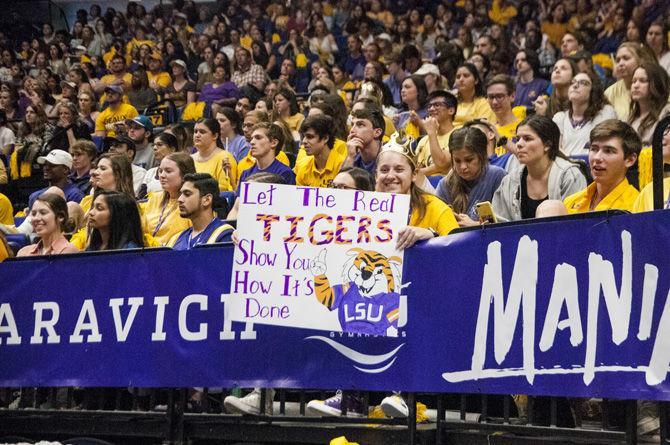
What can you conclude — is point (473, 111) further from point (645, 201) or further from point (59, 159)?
point (645, 201)

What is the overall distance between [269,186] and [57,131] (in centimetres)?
1025

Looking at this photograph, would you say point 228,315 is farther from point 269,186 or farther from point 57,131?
point 57,131

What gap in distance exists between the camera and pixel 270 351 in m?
6.50

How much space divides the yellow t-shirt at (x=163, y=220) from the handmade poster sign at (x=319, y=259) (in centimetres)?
317

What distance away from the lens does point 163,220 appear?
9492mm

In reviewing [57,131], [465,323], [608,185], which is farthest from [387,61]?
[465,323]

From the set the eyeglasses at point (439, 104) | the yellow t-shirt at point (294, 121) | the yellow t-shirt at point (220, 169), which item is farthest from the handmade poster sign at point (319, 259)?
the yellow t-shirt at point (294, 121)

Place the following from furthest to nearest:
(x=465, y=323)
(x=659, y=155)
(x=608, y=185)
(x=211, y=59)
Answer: (x=211, y=59)
(x=608, y=185)
(x=465, y=323)
(x=659, y=155)

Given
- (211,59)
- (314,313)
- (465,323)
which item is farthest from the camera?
(211,59)

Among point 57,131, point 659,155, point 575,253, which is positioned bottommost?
point 575,253

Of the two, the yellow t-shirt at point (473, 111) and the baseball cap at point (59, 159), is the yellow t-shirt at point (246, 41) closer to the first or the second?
the baseball cap at point (59, 159)

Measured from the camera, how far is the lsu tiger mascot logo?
19.5 feet

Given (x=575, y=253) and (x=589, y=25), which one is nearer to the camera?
(x=575, y=253)

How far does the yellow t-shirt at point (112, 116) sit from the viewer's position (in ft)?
54.5
